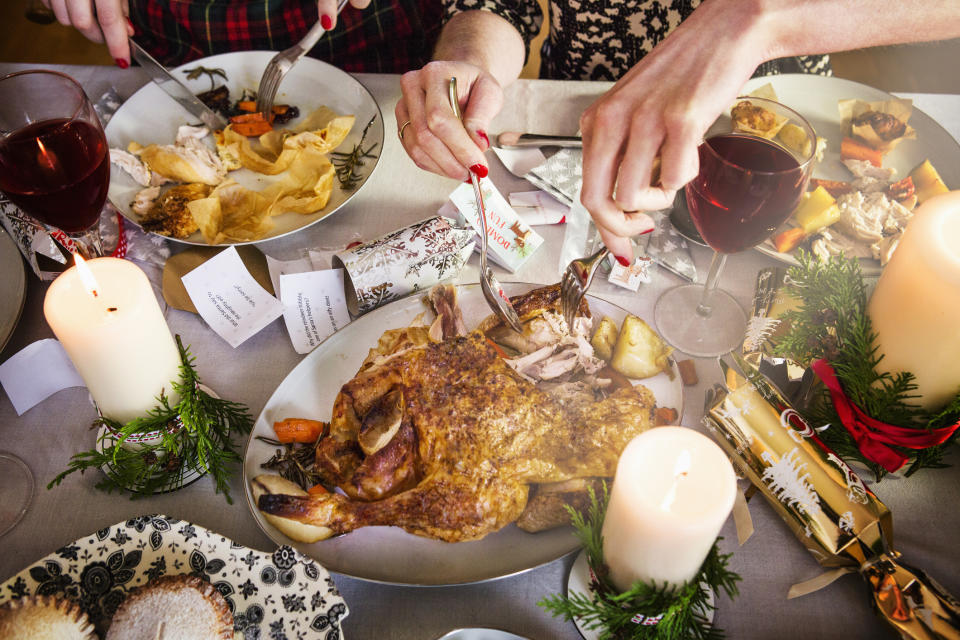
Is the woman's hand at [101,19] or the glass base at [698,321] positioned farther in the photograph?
the woman's hand at [101,19]

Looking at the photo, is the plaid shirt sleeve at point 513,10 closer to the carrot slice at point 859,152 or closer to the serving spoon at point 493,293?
the serving spoon at point 493,293

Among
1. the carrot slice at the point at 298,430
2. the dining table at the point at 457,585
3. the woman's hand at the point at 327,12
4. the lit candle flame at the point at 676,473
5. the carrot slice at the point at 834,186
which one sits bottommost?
the dining table at the point at 457,585

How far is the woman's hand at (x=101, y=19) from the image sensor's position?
117 centimetres

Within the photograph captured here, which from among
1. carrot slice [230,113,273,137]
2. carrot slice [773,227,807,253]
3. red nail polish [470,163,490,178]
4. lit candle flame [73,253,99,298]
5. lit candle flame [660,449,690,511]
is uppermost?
lit candle flame [73,253,99,298]

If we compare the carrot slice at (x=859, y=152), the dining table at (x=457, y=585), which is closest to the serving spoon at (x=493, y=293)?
the dining table at (x=457, y=585)

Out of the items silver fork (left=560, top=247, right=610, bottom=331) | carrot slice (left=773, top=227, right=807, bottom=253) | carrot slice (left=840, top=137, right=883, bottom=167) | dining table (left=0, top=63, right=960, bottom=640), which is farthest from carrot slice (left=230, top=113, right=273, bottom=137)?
carrot slice (left=840, top=137, right=883, bottom=167)

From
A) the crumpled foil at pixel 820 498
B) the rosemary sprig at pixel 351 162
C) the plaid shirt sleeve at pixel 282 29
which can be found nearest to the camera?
the crumpled foil at pixel 820 498

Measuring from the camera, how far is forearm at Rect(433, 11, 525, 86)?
48.6 inches

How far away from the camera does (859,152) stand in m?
1.15

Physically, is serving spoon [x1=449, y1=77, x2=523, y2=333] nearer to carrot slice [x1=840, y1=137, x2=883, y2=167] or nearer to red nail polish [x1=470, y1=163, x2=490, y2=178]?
red nail polish [x1=470, y1=163, x2=490, y2=178]

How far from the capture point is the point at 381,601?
75cm

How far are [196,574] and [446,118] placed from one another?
0.68 metres

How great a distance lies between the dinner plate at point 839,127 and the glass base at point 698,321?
331mm

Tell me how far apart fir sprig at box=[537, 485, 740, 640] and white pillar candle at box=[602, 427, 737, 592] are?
20 mm
